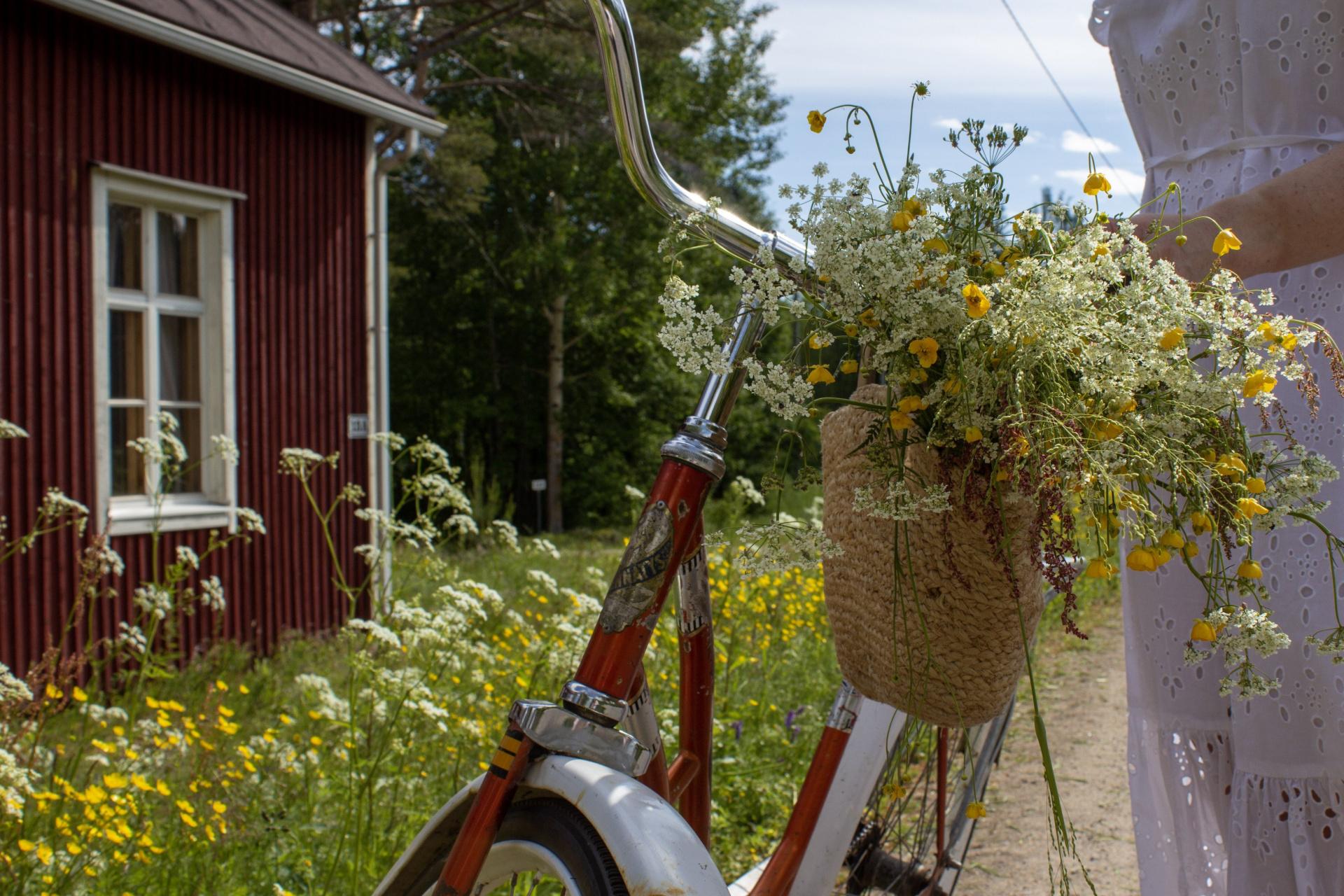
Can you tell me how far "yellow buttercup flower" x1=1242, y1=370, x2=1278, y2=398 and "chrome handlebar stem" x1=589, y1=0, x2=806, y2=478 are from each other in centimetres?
44

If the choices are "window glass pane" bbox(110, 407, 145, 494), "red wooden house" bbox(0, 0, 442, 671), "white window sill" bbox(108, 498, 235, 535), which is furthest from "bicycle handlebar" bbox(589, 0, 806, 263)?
"window glass pane" bbox(110, 407, 145, 494)

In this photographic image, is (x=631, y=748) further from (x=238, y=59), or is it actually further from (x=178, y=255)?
(x=238, y=59)

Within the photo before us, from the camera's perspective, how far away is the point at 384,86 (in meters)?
7.17

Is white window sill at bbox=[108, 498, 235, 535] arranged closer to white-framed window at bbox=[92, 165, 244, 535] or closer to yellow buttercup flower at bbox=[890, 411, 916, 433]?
white-framed window at bbox=[92, 165, 244, 535]

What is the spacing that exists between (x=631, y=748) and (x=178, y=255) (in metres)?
5.63

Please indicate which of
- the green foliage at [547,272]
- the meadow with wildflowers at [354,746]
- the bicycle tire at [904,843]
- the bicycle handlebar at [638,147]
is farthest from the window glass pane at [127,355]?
the green foliage at [547,272]

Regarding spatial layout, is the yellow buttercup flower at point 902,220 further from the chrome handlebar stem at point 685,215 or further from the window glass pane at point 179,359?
the window glass pane at point 179,359

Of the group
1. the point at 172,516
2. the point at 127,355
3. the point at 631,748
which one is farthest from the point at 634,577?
the point at 127,355

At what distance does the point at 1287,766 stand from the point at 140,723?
2250 mm

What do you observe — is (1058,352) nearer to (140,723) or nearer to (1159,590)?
(1159,590)

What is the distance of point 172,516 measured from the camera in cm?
564

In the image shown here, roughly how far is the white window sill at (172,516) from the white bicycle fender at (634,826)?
474 cm

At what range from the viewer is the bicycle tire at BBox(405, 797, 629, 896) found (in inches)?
41.1

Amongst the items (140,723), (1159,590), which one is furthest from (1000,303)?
(140,723)
